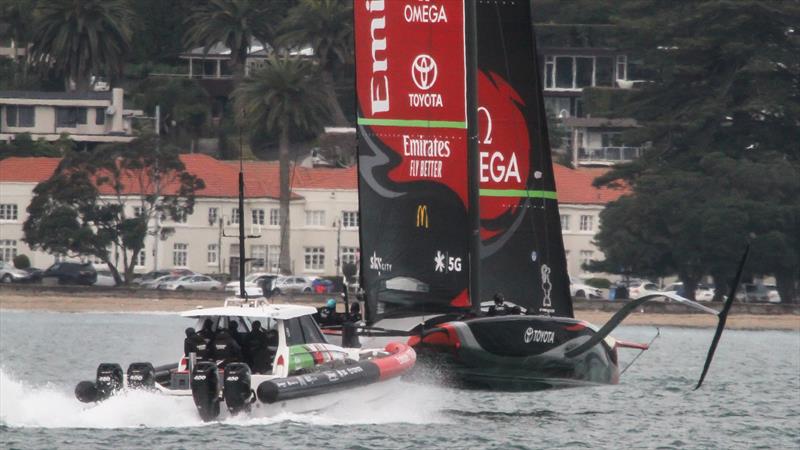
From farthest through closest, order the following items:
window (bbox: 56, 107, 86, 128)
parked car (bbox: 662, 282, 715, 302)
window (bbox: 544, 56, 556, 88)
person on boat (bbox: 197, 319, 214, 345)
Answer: window (bbox: 544, 56, 556, 88), window (bbox: 56, 107, 86, 128), parked car (bbox: 662, 282, 715, 302), person on boat (bbox: 197, 319, 214, 345)

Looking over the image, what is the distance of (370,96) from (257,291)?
6.07 meters

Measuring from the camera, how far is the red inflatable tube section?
95.6ft

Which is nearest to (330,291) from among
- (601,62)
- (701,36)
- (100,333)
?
(701,36)

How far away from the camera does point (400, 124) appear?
3309cm

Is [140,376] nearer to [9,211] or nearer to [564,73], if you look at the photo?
[9,211]

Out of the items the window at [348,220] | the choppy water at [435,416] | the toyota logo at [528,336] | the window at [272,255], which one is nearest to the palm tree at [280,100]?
the window at [272,255]

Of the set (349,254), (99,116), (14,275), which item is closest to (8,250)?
(14,275)

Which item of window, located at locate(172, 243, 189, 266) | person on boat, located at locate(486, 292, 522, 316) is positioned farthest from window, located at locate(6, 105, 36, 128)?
person on boat, located at locate(486, 292, 522, 316)

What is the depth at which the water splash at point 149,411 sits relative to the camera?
1059 inches

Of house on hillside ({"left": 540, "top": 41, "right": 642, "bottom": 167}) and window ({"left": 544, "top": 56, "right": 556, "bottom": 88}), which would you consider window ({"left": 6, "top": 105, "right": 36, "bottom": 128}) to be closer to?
house on hillside ({"left": 540, "top": 41, "right": 642, "bottom": 167})

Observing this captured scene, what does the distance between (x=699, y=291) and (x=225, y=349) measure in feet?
249

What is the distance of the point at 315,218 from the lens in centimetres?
11181

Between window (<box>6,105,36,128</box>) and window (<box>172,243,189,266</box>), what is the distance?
910 inches

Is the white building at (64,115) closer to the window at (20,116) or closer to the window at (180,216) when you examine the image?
the window at (20,116)
